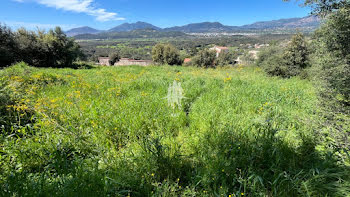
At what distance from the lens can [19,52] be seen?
13.9 metres

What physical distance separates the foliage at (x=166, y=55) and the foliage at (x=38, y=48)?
553 inches

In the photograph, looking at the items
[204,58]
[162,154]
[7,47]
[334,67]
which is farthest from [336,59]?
[204,58]

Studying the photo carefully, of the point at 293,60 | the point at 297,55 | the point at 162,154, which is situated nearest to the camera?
the point at 162,154

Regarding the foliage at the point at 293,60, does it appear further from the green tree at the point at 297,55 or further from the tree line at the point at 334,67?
the tree line at the point at 334,67

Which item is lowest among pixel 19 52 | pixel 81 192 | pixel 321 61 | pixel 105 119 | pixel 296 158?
pixel 296 158

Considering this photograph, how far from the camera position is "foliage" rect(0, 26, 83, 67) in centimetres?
1328

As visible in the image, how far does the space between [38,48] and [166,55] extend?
57.7ft

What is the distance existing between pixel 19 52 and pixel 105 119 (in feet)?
54.9

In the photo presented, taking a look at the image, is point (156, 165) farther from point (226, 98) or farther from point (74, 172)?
point (226, 98)

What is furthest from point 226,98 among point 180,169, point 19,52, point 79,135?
point 19,52

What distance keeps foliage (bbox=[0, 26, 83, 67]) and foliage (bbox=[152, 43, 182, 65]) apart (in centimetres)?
1404

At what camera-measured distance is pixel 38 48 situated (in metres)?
14.4

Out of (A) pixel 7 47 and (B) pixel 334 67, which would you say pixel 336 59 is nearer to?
(B) pixel 334 67

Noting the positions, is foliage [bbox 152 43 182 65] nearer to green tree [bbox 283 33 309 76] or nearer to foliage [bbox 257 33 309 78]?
foliage [bbox 257 33 309 78]
